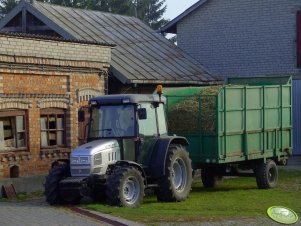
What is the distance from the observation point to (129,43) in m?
27.2

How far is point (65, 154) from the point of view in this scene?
839 inches

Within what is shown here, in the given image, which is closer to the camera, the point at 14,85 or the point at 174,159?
the point at 174,159

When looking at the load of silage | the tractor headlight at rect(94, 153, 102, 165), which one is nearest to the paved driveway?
→ the tractor headlight at rect(94, 153, 102, 165)

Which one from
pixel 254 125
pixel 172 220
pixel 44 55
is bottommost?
pixel 172 220

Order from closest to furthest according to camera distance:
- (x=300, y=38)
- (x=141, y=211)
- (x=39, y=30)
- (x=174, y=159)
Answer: (x=141, y=211)
(x=174, y=159)
(x=39, y=30)
(x=300, y=38)

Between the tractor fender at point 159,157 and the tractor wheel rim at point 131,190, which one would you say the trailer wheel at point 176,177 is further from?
the tractor wheel rim at point 131,190

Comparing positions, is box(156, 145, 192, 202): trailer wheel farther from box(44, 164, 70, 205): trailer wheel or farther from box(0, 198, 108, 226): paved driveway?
box(0, 198, 108, 226): paved driveway

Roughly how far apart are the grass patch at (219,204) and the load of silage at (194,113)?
5.72ft

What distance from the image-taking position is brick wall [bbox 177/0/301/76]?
29094 mm

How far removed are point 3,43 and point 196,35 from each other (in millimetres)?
13982

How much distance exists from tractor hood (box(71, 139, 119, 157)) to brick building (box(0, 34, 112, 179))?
384cm

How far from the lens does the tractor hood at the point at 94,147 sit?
15.6 meters

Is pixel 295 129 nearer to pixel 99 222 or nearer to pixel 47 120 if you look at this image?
pixel 47 120

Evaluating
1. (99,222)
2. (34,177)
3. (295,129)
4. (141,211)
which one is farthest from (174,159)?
(295,129)
